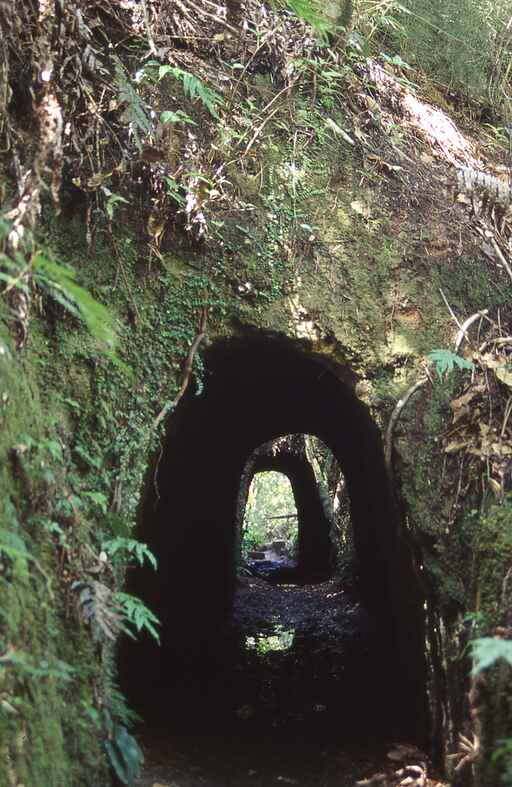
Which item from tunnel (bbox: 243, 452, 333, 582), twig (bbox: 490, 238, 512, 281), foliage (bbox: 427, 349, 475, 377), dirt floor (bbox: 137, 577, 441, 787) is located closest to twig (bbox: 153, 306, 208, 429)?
foliage (bbox: 427, 349, 475, 377)

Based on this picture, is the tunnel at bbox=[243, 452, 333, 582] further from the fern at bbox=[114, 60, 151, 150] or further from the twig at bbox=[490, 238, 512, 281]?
the fern at bbox=[114, 60, 151, 150]

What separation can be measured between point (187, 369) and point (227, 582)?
703cm

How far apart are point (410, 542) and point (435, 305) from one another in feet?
5.45

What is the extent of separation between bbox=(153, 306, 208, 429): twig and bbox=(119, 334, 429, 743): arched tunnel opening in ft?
0.62

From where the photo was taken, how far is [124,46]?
471cm

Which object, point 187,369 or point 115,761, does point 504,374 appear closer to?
point 187,369

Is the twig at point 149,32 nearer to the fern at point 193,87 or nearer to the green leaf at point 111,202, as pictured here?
the fern at point 193,87

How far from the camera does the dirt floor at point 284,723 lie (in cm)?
483

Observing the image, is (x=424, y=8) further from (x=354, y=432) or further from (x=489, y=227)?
(x=354, y=432)

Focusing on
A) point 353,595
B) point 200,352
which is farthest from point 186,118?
point 353,595

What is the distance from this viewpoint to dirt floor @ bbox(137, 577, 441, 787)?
15.8 ft

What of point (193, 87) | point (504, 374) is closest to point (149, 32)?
point (193, 87)

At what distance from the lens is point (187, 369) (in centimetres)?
457

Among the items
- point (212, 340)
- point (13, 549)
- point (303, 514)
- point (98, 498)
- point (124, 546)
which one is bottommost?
A: point (13, 549)
